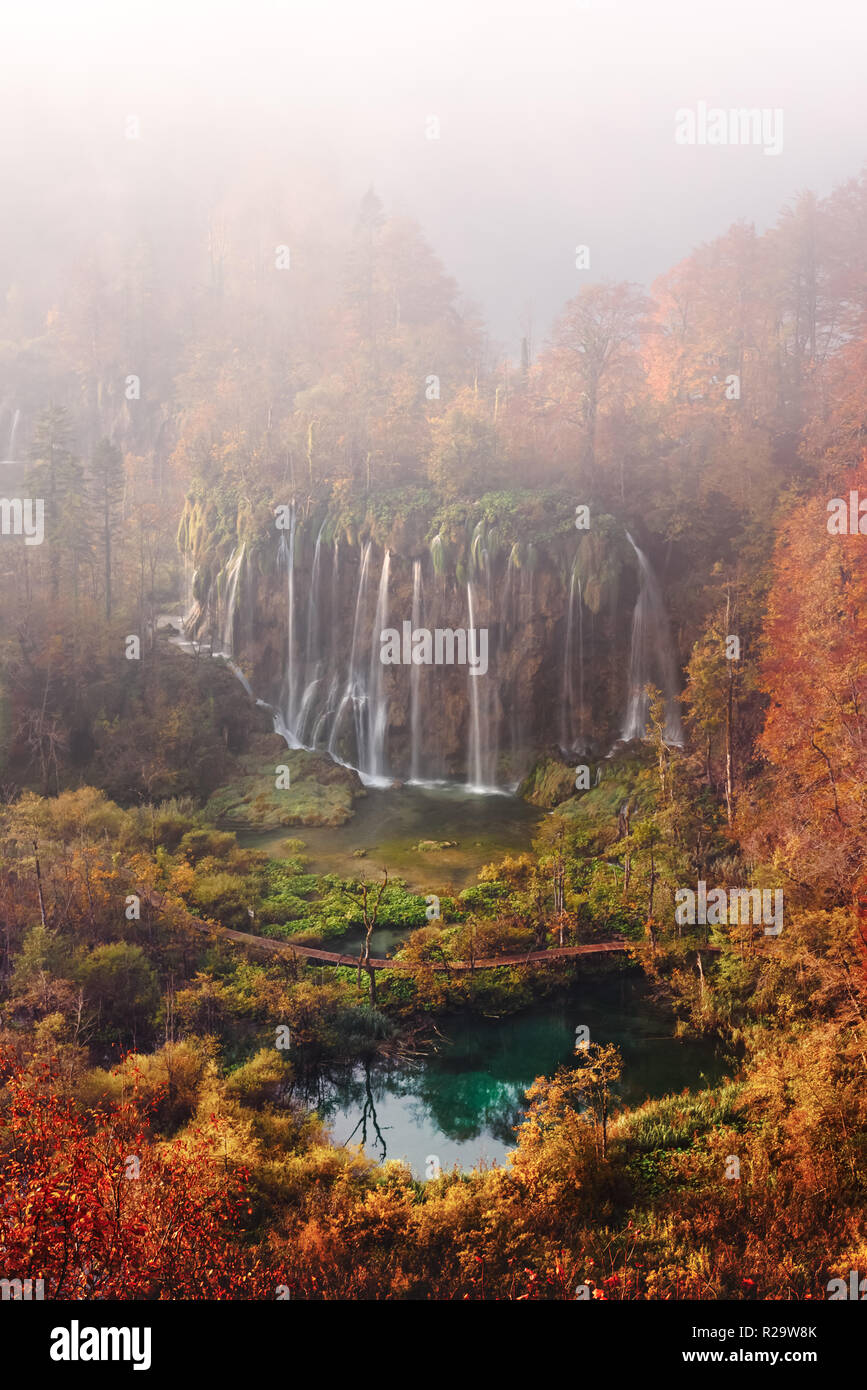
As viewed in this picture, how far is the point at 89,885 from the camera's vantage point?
1864cm

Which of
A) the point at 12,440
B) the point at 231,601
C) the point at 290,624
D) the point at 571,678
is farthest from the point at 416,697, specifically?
the point at 12,440

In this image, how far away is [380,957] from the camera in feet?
63.3

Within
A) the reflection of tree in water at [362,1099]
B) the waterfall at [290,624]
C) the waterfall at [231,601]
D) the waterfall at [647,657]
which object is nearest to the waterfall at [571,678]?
the waterfall at [647,657]

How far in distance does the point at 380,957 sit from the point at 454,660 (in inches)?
683

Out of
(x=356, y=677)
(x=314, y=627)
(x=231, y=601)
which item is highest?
(x=231, y=601)

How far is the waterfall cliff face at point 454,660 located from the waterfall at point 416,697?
5cm

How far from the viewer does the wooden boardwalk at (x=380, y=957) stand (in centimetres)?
1855

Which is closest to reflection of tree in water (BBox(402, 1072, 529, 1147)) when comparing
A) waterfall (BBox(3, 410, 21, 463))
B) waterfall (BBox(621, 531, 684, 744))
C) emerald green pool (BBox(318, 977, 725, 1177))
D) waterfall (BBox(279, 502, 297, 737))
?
emerald green pool (BBox(318, 977, 725, 1177))

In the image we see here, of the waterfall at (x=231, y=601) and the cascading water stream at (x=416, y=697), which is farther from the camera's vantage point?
the waterfall at (x=231, y=601)

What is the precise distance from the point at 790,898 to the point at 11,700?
83.1 feet

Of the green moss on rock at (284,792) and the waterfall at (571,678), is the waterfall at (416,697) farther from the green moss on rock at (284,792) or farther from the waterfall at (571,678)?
the waterfall at (571,678)

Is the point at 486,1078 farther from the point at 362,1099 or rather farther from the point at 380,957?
the point at 380,957

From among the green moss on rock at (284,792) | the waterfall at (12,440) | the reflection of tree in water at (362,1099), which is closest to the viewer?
the reflection of tree in water at (362,1099)
